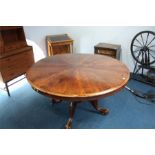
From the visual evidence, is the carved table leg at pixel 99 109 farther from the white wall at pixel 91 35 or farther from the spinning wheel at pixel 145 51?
the white wall at pixel 91 35

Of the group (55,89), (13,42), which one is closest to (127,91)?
(55,89)

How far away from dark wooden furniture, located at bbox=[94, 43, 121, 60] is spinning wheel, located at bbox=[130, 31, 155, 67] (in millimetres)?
259

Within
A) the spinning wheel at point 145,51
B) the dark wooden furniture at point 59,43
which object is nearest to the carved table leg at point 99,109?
the spinning wheel at point 145,51

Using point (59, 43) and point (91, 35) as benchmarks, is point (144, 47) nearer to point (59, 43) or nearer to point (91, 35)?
point (91, 35)

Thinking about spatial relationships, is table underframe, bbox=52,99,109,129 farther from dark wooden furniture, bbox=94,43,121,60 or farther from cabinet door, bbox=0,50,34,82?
dark wooden furniture, bbox=94,43,121,60

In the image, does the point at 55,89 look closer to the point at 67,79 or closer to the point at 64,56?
the point at 67,79

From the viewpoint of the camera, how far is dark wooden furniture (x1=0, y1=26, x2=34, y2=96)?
94.6 inches

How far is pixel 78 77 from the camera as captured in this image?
161 cm

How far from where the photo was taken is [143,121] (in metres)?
2.01

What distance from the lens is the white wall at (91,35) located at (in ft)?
9.77

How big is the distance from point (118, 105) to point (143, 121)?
42 centimetres

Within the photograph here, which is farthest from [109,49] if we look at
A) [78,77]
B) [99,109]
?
[78,77]

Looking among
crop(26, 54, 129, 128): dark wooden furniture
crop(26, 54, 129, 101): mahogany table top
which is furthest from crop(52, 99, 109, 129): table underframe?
crop(26, 54, 129, 101): mahogany table top

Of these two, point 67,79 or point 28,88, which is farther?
point 28,88
